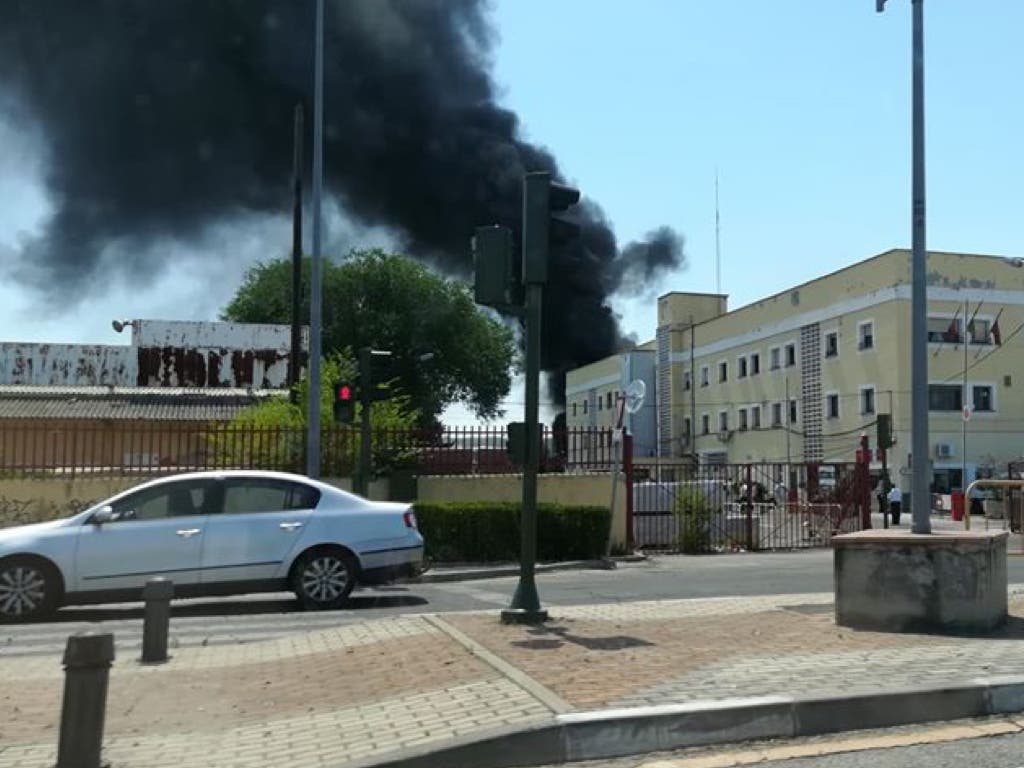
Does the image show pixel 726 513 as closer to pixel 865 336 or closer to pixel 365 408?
pixel 365 408

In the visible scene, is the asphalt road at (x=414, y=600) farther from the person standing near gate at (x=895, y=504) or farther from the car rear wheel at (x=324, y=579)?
the person standing near gate at (x=895, y=504)

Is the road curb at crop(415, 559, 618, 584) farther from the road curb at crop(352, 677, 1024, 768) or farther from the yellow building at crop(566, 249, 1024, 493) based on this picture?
the yellow building at crop(566, 249, 1024, 493)

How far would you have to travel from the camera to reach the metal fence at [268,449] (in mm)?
18047

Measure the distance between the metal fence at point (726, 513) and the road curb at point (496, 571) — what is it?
308 cm

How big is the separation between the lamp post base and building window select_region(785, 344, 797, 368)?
169 ft

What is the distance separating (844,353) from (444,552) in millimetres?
39807

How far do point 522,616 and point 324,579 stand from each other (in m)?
3.37

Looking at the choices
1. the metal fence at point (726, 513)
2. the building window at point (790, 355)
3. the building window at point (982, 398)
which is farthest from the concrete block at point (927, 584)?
the building window at point (790, 355)

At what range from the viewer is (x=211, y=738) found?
566 centimetres

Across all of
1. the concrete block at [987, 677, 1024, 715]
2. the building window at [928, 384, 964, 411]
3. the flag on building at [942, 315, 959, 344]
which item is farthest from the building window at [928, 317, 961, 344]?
the concrete block at [987, 677, 1024, 715]

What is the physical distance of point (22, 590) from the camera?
35.0ft

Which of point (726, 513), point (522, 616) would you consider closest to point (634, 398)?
point (726, 513)

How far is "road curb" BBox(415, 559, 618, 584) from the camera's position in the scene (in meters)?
15.6

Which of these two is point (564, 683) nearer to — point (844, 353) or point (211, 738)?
point (211, 738)
